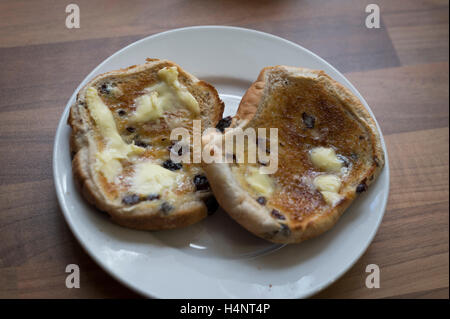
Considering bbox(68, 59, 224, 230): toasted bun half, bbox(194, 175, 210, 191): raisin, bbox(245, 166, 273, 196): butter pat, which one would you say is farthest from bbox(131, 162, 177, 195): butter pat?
bbox(245, 166, 273, 196): butter pat

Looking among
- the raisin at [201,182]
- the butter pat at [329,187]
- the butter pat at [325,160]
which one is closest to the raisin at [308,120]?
the butter pat at [325,160]

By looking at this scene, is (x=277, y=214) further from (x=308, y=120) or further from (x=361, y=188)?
(x=308, y=120)

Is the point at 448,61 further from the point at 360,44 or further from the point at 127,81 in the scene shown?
the point at 127,81

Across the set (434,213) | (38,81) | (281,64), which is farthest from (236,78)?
(434,213)

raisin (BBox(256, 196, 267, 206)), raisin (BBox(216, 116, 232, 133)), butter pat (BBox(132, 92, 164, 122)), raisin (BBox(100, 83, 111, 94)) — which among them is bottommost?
raisin (BBox(256, 196, 267, 206))

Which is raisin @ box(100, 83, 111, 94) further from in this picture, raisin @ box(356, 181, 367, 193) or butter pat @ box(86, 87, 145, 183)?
raisin @ box(356, 181, 367, 193)

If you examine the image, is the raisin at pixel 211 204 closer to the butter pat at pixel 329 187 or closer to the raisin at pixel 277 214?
the raisin at pixel 277 214

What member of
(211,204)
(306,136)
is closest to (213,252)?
(211,204)
